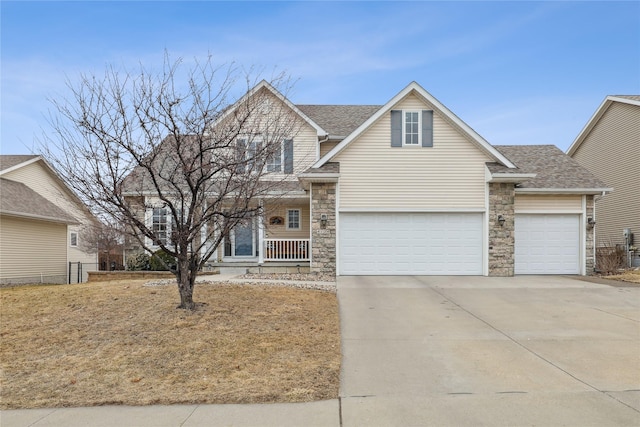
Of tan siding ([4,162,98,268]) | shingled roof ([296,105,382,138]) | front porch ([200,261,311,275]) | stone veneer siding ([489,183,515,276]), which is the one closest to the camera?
stone veneer siding ([489,183,515,276])

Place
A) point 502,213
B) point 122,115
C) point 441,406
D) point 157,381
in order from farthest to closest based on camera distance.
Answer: point 502,213, point 122,115, point 157,381, point 441,406

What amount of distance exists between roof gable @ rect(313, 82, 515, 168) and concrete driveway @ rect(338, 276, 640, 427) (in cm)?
521

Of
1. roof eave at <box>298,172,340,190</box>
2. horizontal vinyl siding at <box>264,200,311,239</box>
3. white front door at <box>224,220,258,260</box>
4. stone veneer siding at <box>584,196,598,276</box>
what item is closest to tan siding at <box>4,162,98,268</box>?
white front door at <box>224,220,258,260</box>

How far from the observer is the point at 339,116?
20344 millimetres

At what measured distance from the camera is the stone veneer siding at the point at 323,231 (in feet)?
47.2

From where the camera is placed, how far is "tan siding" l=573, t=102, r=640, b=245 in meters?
19.7

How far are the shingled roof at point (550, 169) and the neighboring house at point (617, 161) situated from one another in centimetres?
458

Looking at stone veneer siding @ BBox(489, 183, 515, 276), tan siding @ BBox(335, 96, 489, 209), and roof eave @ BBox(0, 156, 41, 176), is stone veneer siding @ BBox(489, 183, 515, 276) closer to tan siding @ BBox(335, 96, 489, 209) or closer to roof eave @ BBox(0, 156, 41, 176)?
tan siding @ BBox(335, 96, 489, 209)

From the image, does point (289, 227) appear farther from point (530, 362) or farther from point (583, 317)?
point (530, 362)

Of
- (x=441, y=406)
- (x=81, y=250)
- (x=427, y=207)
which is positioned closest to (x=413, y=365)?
(x=441, y=406)

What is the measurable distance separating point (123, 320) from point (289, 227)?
34.7 feet

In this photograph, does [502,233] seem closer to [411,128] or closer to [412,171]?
[412,171]

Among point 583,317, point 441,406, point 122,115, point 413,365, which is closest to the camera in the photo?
point 441,406

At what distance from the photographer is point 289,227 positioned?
712 inches
